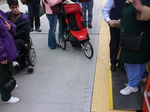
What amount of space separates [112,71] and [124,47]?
1191 millimetres

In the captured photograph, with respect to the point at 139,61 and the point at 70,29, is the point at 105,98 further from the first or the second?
the point at 70,29

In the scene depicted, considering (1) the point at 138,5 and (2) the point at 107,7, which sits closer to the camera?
(1) the point at 138,5

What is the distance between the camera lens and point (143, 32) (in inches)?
97.3

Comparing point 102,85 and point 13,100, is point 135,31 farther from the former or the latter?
point 13,100

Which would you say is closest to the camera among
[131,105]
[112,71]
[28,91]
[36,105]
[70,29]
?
[131,105]

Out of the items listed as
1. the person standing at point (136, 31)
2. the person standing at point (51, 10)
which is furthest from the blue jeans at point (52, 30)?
the person standing at point (136, 31)

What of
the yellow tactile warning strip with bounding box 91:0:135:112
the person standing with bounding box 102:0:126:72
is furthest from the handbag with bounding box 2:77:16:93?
the person standing with bounding box 102:0:126:72

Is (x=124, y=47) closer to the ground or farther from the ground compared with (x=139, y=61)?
farther from the ground

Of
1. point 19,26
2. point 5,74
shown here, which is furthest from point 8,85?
point 19,26

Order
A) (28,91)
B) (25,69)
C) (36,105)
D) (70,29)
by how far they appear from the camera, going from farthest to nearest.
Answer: (70,29)
(25,69)
(28,91)
(36,105)

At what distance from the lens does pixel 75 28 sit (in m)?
4.60

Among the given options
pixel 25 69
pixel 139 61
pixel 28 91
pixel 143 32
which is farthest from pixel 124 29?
pixel 25 69

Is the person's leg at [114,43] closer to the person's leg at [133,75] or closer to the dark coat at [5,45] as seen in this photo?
the person's leg at [133,75]

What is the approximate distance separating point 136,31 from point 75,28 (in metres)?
2.29
